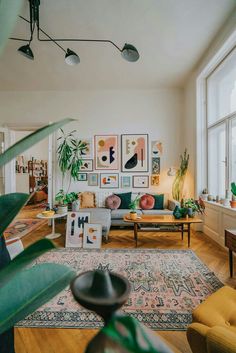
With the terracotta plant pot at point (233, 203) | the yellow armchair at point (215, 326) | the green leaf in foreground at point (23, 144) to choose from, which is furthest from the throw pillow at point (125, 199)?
the green leaf in foreground at point (23, 144)

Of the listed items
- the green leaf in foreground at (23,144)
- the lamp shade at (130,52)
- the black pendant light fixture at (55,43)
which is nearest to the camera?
the green leaf in foreground at (23,144)

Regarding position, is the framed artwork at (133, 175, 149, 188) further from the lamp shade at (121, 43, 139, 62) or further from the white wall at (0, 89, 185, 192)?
the lamp shade at (121, 43, 139, 62)

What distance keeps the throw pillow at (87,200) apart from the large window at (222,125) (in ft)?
8.53

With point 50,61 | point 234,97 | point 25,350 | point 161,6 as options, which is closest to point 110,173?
point 50,61

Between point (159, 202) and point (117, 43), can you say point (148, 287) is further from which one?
point (117, 43)

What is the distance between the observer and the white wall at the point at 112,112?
5.09 m

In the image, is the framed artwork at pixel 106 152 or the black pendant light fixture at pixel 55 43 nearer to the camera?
the black pendant light fixture at pixel 55 43

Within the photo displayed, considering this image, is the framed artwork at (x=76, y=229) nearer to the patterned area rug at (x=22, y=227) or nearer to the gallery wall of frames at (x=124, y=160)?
the patterned area rug at (x=22, y=227)

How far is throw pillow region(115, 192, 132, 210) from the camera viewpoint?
186 inches

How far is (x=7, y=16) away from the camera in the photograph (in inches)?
11.6

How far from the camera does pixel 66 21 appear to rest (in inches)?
109

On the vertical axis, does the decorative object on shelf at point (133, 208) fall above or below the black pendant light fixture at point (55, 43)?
below

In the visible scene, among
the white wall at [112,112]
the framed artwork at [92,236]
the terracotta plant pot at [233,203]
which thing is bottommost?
the framed artwork at [92,236]

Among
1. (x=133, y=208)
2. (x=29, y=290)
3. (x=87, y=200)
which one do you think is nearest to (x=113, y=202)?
(x=87, y=200)
